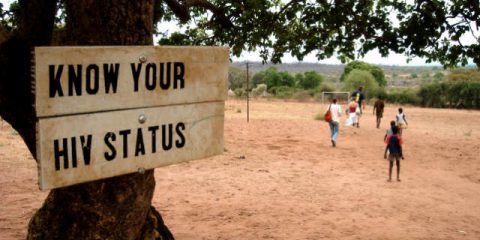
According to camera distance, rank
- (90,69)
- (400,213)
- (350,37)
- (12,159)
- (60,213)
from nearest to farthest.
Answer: (90,69) < (60,213) < (350,37) < (400,213) < (12,159)

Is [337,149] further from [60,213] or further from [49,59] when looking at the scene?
[49,59]

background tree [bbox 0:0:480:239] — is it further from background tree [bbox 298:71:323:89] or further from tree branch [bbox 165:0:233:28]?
background tree [bbox 298:71:323:89]

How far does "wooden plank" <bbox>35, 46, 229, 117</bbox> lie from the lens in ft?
6.42

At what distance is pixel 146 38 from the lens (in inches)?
116

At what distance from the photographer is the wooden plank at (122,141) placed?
1.97 metres

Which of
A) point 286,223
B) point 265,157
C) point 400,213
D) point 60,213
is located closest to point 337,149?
point 265,157

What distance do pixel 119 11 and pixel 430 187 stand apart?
10963mm

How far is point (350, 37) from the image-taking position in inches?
285

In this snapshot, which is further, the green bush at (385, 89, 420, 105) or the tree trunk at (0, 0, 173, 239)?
the green bush at (385, 89, 420, 105)

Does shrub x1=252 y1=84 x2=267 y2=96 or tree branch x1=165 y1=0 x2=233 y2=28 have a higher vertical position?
tree branch x1=165 y1=0 x2=233 y2=28

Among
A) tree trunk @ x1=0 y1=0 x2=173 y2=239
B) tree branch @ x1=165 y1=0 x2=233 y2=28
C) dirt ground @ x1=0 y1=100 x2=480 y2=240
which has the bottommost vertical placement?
dirt ground @ x1=0 y1=100 x2=480 y2=240

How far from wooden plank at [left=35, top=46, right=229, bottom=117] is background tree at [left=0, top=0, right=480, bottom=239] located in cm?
64

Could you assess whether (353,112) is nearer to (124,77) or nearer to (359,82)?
(124,77)

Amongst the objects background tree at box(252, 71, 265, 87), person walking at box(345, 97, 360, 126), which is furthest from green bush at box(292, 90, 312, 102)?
person walking at box(345, 97, 360, 126)
